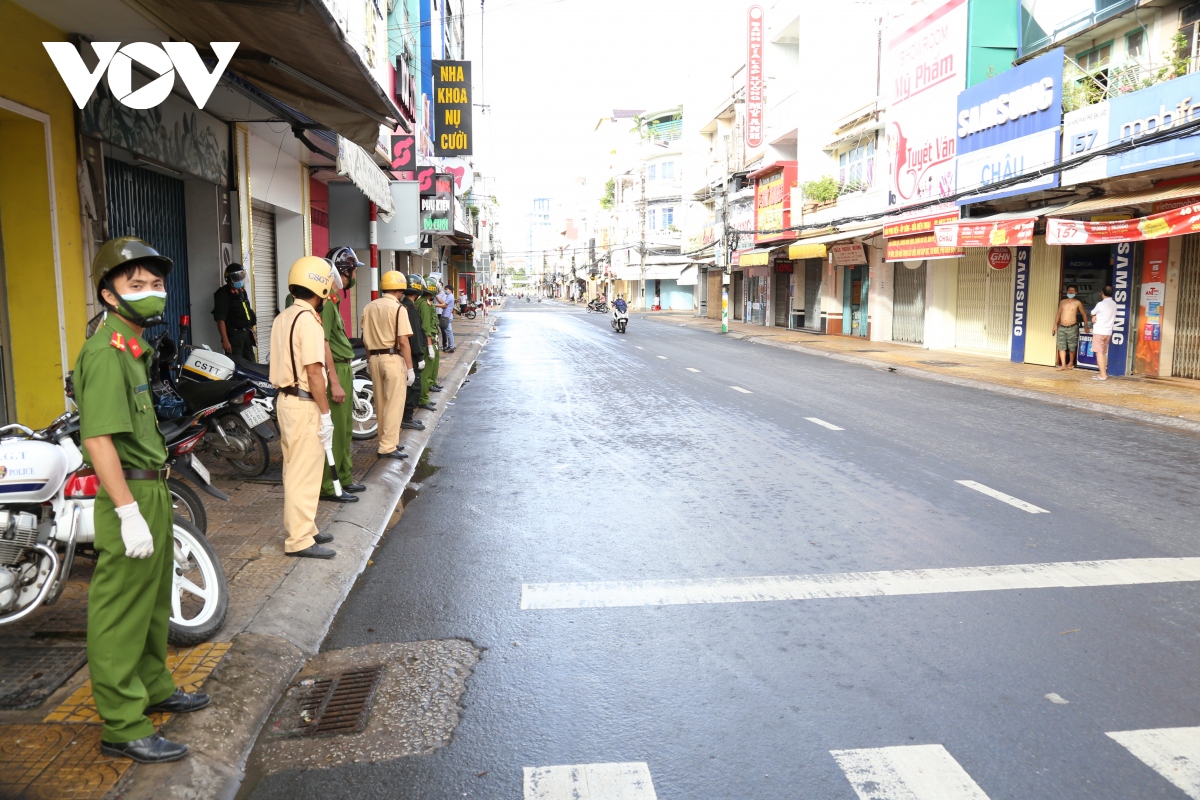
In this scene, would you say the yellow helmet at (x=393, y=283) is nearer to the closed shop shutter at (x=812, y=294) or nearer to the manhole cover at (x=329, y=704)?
the manhole cover at (x=329, y=704)

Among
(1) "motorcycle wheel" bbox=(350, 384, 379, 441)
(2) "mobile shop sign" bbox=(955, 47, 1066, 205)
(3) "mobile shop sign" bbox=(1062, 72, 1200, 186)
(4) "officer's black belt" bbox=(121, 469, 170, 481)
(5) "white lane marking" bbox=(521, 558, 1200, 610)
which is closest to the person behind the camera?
(4) "officer's black belt" bbox=(121, 469, 170, 481)

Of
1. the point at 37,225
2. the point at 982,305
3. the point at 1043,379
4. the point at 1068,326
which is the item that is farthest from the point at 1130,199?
the point at 37,225

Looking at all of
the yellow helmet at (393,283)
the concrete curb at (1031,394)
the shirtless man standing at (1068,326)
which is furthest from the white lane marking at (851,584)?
the shirtless man standing at (1068,326)

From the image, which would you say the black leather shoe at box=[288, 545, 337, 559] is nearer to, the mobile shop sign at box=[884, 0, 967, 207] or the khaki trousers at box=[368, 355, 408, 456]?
Result: the khaki trousers at box=[368, 355, 408, 456]

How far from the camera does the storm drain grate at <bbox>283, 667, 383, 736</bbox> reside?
3559 mm

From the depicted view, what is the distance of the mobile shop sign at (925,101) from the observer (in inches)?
853

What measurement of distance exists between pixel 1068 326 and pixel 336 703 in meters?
17.7

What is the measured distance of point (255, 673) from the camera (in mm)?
3889

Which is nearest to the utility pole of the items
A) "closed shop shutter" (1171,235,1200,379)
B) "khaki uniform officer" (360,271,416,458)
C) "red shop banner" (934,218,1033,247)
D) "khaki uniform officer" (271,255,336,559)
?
"red shop banner" (934,218,1033,247)

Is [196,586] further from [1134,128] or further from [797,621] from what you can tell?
[1134,128]

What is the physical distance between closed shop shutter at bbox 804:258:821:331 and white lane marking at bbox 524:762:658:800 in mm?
32587

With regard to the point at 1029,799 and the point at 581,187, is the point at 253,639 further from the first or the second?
the point at 581,187

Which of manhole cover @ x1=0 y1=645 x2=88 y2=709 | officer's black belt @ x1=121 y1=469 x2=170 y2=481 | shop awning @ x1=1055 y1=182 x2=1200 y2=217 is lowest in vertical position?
manhole cover @ x1=0 y1=645 x2=88 y2=709

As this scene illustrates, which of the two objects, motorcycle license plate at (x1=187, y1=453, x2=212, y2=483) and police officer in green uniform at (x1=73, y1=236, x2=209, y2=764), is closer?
police officer in green uniform at (x1=73, y1=236, x2=209, y2=764)
